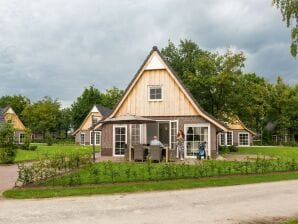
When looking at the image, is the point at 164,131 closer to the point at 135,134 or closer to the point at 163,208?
the point at 135,134

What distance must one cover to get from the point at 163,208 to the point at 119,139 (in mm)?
19110

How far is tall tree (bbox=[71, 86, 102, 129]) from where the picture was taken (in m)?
79.9

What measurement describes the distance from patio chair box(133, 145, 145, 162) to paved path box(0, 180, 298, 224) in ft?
34.9

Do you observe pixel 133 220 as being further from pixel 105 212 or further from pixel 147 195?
pixel 147 195

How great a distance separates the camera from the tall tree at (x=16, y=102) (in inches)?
3967

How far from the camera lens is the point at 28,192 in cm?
1279

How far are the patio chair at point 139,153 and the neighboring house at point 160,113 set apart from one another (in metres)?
4.17

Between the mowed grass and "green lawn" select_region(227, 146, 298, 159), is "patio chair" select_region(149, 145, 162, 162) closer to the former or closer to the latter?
the mowed grass

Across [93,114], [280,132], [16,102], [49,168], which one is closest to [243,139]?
[280,132]

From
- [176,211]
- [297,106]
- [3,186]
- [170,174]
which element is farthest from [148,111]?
[297,106]

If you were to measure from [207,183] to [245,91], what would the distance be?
2626cm

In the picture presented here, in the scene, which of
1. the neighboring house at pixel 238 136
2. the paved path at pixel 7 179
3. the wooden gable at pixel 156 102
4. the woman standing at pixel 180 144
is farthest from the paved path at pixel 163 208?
the neighboring house at pixel 238 136

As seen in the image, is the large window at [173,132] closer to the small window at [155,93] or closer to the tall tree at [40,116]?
the small window at [155,93]

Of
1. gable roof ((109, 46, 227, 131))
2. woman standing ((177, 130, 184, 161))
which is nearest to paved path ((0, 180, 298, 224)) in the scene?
woman standing ((177, 130, 184, 161))
